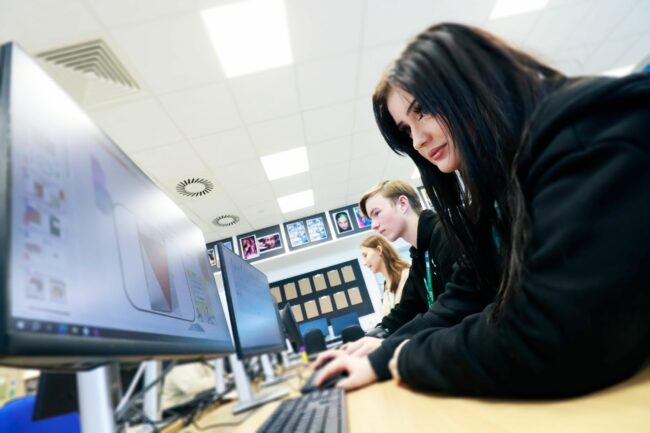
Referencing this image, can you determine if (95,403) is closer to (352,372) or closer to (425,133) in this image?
(352,372)

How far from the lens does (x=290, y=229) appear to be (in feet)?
20.7

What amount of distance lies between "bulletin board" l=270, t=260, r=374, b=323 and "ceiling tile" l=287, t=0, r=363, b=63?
475cm

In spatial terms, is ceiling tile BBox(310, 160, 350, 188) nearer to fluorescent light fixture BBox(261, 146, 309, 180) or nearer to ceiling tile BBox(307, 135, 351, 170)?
ceiling tile BBox(307, 135, 351, 170)

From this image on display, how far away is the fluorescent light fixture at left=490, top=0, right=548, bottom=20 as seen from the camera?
289 cm

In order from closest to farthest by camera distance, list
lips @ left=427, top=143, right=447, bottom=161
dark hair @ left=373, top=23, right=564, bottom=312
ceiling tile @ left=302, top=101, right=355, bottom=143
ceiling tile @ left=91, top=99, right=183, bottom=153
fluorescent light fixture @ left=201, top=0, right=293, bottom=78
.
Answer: dark hair @ left=373, top=23, right=564, bottom=312 → lips @ left=427, top=143, right=447, bottom=161 → fluorescent light fixture @ left=201, top=0, right=293, bottom=78 → ceiling tile @ left=91, top=99, right=183, bottom=153 → ceiling tile @ left=302, top=101, right=355, bottom=143

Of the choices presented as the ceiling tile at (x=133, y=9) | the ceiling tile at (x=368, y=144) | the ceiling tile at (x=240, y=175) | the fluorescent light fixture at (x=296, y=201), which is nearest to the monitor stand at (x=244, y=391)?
the ceiling tile at (x=133, y=9)

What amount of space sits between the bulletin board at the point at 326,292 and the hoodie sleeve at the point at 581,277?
20.9ft

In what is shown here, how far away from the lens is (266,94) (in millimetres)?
3109

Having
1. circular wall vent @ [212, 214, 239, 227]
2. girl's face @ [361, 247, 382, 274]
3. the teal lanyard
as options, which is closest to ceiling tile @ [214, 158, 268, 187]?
circular wall vent @ [212, 214, 239, 227]

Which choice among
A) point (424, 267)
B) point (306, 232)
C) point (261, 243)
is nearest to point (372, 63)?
point (424, 267)

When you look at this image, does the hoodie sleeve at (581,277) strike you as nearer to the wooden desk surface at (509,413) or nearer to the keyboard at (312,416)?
the wooden desk surface at (509,413)

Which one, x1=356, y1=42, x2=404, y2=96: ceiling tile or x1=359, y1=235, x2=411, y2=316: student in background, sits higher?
x1=356, y1=42, x2=404, y2=96: ceiling tile

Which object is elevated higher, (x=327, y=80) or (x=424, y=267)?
(x=327, y=80)

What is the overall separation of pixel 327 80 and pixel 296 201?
2.66 meters
